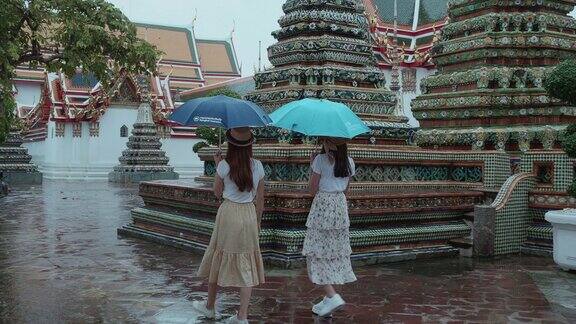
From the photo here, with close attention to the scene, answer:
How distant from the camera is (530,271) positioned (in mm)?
9148

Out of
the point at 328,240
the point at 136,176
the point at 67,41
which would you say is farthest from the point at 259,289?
the point at 136,176

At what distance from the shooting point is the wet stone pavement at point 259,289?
21.0 feet

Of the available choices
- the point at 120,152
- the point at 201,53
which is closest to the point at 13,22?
the point at 120,152

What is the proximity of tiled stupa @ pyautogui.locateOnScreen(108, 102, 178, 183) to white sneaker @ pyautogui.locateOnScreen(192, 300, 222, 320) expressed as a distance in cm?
3089

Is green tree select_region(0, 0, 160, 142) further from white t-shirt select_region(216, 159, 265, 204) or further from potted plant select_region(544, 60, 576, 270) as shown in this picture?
potted plant select_region(544, 60, 576, 270)

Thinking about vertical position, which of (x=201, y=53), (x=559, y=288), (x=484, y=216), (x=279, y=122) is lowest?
(x=559, y=288)

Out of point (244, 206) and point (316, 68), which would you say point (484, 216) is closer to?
point (316, 68)

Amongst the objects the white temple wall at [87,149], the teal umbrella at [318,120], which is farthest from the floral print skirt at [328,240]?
the white temple wall at [87,149]

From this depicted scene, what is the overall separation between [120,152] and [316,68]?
30.9m

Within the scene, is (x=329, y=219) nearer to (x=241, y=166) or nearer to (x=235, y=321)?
(x=241, y=166)

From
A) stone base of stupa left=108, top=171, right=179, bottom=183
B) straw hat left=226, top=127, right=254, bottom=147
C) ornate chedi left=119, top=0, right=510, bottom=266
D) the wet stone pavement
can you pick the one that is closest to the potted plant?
the wet stone pavement

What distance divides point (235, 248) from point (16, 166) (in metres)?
29.5

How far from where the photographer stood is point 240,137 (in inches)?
245

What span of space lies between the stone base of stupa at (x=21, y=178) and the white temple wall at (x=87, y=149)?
5348 mm
